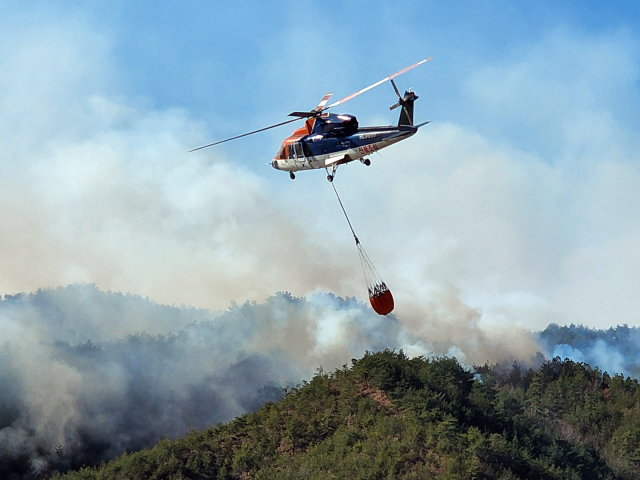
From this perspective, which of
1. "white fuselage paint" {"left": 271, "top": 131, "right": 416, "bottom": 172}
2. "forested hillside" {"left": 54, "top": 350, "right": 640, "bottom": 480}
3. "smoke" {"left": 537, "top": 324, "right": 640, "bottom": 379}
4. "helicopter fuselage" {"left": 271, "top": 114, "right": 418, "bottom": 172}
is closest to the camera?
"forested hillside" {"left": 54, "top": 350, "right": 640, "bottom": 480}

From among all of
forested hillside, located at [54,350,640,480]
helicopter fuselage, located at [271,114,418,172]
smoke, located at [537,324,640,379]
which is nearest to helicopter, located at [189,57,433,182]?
helicopter fuselage, located at [271,114,418,172]

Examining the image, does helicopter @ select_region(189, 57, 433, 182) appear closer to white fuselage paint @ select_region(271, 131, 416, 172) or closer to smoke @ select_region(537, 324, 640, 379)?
white fuselage paint @ select_region(271, 131, 416, 172)

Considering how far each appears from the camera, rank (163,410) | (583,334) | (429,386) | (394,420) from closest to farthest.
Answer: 1. (394,420)
2. (429,386)
3. (163,410)
4. (583,334)

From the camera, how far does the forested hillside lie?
50031mm

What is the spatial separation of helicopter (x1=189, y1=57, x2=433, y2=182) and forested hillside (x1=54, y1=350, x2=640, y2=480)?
17884 mm

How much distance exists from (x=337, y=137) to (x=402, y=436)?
21.8 meters

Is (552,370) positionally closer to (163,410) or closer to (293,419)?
(293,419)

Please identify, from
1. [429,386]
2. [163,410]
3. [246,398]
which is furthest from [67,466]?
[429,386]

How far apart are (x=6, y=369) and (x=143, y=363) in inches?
946

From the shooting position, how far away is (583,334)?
163 metres

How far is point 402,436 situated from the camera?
172 ft

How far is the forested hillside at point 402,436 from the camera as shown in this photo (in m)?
50.0

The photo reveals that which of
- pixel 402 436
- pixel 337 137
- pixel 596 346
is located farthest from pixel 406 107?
pixel 596 346

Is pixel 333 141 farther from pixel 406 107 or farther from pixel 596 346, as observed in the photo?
pixel 596 346
